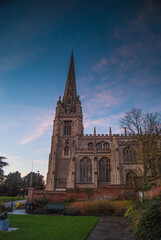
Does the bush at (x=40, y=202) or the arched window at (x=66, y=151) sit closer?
the bush at (x=40, y=202)

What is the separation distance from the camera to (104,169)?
3594 cm

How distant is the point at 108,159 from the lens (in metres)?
36.5

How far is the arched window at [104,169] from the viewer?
3525cm

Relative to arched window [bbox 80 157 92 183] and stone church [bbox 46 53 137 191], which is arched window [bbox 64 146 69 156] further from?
arched window [bbox 80 157 92 183]

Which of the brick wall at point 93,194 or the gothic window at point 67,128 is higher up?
the gothic window at point 67,128

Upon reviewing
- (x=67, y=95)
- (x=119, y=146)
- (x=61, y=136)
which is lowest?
(x=119, y=146)

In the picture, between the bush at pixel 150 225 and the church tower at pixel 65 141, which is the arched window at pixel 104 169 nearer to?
the church tower at pixel 65 141

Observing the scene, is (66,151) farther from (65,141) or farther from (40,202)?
(40,202)

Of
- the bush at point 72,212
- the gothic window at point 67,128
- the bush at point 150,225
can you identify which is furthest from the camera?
the gothic window at point 67,128

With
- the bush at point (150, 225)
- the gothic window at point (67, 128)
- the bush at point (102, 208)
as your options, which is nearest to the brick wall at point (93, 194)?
the bush at point (102, 208)

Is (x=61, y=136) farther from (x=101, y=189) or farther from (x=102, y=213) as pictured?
(x=102, y=213)

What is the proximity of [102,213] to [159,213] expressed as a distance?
7583mm

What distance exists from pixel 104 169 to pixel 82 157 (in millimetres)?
5305

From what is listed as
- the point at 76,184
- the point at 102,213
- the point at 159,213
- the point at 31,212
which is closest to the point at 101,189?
the point at 102,213
